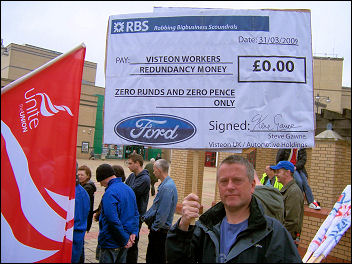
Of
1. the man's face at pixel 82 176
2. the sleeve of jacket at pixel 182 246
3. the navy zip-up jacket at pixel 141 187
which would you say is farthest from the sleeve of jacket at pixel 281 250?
the navy zip-up jacket at pixel 141 187

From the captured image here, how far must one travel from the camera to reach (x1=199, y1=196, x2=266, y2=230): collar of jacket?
197cm

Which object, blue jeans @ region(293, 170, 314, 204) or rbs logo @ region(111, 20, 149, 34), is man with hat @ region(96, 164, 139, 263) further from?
blue jeans @ region(293, 170, 314, 204)

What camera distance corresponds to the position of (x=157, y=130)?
2.70 m

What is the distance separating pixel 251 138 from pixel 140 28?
1365 millimetres

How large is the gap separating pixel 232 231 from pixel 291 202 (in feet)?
7.97

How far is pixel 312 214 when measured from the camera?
232 inches

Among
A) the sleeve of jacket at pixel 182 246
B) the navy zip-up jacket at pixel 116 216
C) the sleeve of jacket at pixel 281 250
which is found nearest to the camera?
the sleeve of jacket at pixel 281 250

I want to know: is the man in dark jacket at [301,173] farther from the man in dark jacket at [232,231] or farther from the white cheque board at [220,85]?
the man in dark jacket at [232,231]

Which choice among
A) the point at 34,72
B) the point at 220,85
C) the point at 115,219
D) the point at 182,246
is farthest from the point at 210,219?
the point at 115,219

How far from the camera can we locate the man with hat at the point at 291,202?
4.09 m

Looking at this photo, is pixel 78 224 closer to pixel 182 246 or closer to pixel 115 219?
pixel 115 219

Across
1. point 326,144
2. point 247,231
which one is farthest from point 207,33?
point 326,144

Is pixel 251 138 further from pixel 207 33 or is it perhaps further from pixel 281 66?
pixel 207 33
